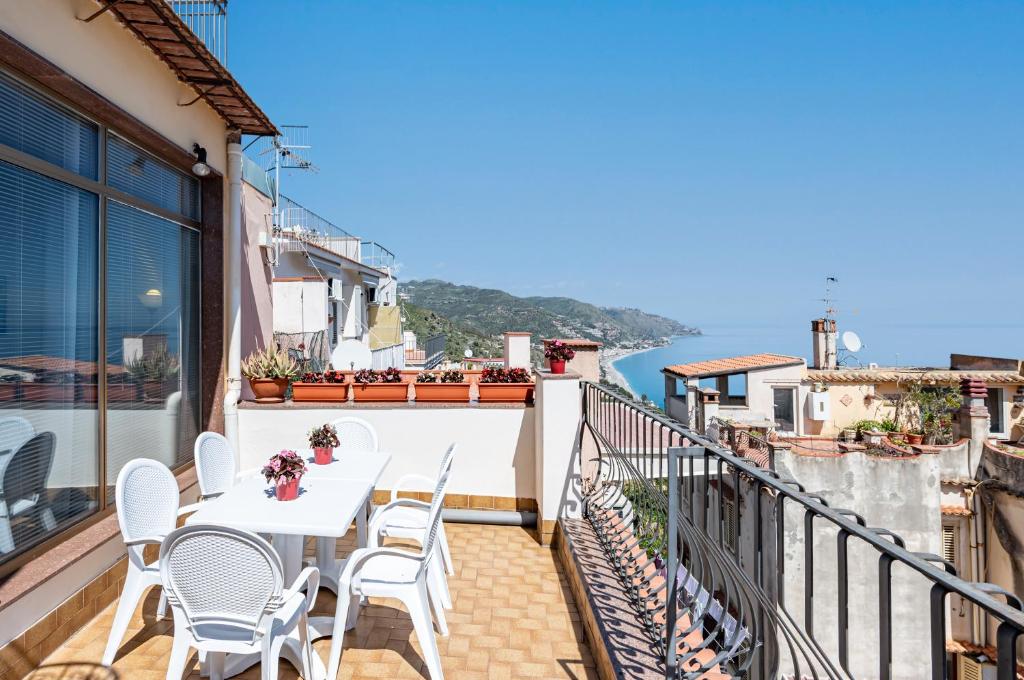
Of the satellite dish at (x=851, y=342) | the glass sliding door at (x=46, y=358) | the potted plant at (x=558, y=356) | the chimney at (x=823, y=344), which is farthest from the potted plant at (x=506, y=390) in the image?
the chimney at (x=823, y=344)

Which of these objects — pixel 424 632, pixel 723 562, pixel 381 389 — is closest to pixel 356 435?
pixel 381 389

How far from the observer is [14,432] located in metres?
2.88

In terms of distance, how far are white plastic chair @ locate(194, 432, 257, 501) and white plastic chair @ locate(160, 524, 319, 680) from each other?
58.0 inches

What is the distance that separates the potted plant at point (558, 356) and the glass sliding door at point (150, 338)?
3061 millimetres

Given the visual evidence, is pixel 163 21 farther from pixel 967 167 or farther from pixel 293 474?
pixel 967 167

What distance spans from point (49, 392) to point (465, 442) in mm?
2856

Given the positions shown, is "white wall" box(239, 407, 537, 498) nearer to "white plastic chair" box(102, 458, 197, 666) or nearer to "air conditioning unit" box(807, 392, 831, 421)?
"white plastic chair" box(102, 458, 197, 666)

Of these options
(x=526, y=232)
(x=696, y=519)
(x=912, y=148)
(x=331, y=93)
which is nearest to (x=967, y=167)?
(x=912, y=148)

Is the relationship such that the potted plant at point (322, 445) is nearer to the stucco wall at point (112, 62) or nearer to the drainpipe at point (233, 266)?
the drainpipe at point (233, 266)

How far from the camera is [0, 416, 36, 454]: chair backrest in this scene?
110 inches

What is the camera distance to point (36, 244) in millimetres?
3064

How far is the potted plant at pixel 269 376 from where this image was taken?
16.4ft

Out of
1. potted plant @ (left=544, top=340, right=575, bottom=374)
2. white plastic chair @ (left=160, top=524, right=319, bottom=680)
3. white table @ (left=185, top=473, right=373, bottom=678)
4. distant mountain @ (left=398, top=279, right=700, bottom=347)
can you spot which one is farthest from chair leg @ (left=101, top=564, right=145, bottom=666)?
distant mountain @ (left=398, top=279, right=700, bottom=347)

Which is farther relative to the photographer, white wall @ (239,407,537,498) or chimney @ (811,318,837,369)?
chimney @ (811,318,837,369)
